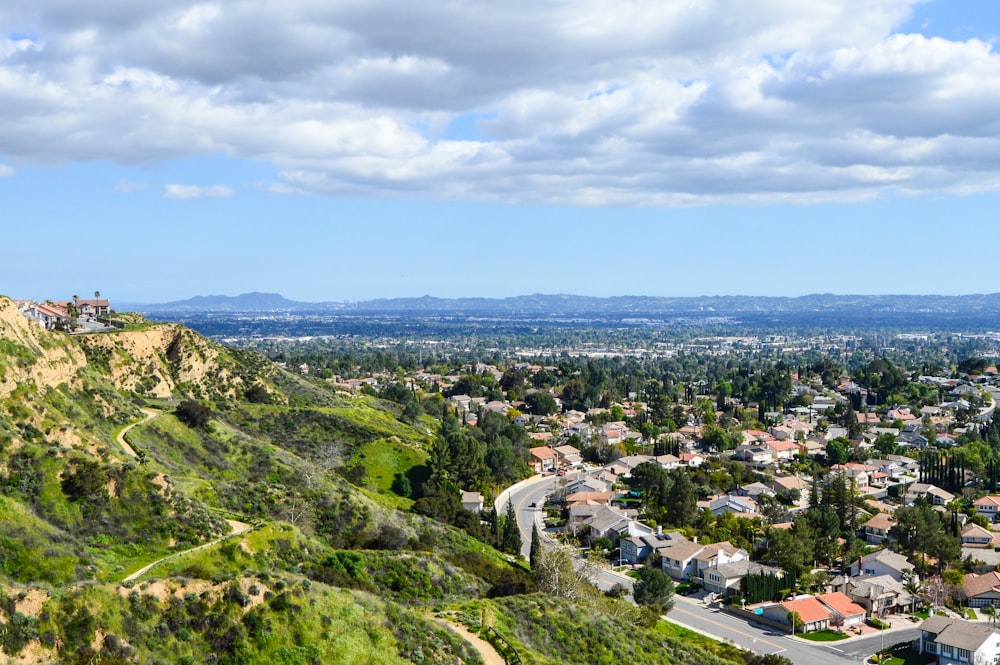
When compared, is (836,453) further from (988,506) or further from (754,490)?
(988,506)

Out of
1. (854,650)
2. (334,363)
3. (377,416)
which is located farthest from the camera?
(334,363)

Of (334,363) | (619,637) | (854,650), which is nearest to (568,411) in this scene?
(334,363)

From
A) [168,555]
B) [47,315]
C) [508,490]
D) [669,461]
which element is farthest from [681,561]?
[47,315]

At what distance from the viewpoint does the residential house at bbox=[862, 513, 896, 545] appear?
212ft

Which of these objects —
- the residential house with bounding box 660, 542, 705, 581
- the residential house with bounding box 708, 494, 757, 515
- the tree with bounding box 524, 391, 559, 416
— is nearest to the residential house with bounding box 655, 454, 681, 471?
the residential house with bounding box 708, 494, 757, 515

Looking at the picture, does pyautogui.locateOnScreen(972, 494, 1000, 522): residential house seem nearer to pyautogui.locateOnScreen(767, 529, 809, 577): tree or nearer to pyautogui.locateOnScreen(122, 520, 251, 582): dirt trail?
pyautogui.locateOnScreen(767, 529, 809, 577): tree

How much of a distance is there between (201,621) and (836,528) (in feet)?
156

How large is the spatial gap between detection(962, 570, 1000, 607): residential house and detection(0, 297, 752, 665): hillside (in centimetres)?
2671

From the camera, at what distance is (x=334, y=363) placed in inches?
6491

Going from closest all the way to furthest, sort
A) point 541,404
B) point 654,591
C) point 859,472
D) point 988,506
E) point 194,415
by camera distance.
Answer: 1. point 654,591
2. point 194,415
3. point 988,506
4. point 859,472
5. point 541,404

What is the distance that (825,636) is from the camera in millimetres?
48438

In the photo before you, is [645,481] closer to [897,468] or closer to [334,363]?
[897,468]

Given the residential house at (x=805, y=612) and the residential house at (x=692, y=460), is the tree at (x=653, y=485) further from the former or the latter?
the residential house at (x=805, y=612)

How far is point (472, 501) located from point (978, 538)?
35.2 metres
